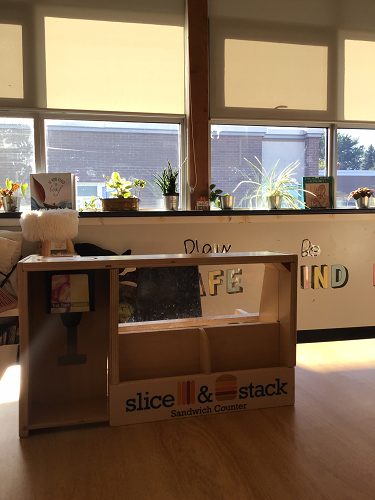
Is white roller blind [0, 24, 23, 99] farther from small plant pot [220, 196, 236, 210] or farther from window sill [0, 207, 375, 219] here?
small plant pot [220, 196, 236, 210]

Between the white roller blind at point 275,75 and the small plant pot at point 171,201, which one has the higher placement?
the white roller blind at point 275,75

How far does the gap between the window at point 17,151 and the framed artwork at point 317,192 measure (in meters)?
2.27

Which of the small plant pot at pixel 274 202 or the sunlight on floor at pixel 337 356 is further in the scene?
the small plant pot at pixel 274 202

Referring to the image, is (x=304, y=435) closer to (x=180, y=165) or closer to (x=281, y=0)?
(x=180, y=165)

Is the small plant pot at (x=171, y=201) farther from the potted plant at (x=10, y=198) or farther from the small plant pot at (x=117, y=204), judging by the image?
the potted plant at (x=10, y=198)

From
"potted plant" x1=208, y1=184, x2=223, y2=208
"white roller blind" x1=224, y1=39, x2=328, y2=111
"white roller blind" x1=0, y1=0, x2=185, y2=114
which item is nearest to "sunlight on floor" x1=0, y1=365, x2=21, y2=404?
"potted plant" x1=208, y1=184, x2=223, y2=208

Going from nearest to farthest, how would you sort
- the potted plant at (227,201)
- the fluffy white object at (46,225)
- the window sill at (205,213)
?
the fluffy white object at (46,225)
the window sill at (205,213)
the potted plant at (227,201)

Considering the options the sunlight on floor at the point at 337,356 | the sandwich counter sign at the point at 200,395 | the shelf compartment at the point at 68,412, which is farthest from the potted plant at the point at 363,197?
the shelf compartment at the point at 68,412

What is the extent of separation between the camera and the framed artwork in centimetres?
366

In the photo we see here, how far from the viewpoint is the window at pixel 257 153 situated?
3555 millimetres

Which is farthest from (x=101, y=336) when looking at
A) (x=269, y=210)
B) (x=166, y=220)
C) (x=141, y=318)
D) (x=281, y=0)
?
(x=281, y=0)

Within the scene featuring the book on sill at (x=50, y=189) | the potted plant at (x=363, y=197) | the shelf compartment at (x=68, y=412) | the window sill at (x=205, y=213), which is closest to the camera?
the shelf compartment at (x=68, y=412)

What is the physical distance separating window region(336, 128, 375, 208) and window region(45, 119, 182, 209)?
1496mm

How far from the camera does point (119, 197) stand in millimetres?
3211
